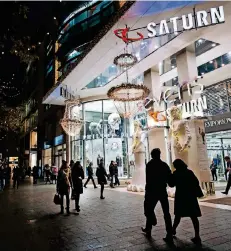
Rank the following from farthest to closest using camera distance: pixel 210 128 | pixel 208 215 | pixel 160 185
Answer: pixel 210 128 < pixel 208 215 < pixel 160 185

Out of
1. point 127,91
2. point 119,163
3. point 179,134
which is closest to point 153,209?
point 179,134

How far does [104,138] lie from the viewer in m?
20.7

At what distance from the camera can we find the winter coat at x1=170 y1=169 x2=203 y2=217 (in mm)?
4398

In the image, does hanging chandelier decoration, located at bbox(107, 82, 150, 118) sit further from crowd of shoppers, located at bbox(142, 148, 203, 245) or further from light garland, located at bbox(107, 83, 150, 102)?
crowd of shoppers, located at bbox(142, 148, 203, 245)

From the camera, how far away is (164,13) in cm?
999

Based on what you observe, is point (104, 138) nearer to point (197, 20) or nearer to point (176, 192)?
point (197, 20)

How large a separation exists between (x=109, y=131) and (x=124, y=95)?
969 cm

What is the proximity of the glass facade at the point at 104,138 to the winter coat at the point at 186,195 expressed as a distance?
14.8 meters

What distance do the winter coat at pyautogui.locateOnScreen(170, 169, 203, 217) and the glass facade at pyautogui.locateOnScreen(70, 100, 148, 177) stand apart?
14818 millimetres

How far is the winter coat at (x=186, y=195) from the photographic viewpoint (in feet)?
14.4

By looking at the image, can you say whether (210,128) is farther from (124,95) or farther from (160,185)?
(160,185)

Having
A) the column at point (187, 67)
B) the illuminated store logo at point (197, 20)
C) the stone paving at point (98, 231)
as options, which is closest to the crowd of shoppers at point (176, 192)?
the stone paving at point (98, 231)

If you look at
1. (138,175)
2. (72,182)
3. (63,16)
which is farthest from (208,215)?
(63,16)

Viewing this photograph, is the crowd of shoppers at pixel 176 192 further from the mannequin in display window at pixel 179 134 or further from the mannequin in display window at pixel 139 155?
the mannequin in display window at pixel 139 155
